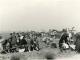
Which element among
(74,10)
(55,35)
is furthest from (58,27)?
(74,10)

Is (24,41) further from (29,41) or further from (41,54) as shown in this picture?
(41,54)

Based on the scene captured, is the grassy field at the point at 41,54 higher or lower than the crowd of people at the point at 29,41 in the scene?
lower

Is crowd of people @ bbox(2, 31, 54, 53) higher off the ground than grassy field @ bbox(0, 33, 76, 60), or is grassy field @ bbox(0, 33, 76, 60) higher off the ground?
crowd of people @ bbox(2, 31, 54, 53)

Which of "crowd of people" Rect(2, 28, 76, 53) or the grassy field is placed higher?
"crowd of people" Rect(2, 28, 76, 53)

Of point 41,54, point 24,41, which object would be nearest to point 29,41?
point 24,41

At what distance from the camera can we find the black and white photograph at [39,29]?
1.08 meters

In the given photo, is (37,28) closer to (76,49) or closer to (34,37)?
A: (34,37)

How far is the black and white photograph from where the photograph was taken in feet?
3.53

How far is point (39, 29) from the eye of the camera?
1098mm

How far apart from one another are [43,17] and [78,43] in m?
0.35

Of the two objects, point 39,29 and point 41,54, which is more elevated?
point 39,29

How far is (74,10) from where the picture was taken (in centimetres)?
110

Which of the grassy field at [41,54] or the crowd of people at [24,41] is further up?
the crowd of people at [24,41]

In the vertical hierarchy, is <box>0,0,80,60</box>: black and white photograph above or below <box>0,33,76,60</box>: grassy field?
above
